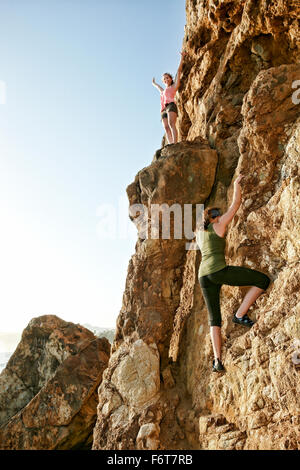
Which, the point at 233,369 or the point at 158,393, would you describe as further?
the point at 158,393

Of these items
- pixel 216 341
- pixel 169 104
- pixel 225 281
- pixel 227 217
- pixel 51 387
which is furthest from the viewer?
pixel 51 387

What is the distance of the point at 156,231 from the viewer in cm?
967

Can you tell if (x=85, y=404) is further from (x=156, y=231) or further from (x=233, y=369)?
(x=233, y=369)

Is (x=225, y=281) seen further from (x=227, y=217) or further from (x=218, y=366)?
(x=218, y=366)

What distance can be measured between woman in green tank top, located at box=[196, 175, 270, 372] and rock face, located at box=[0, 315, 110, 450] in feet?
28.5

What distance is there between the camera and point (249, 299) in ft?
22.5

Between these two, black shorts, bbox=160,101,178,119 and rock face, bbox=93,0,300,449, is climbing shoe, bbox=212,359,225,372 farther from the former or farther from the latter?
black shorts, bbox=160,101,178,119

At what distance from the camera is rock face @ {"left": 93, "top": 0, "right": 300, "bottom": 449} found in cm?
598

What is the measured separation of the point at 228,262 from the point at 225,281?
1.19 metres

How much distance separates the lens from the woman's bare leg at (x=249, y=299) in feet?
22.4

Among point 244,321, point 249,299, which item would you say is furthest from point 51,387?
point 249,299

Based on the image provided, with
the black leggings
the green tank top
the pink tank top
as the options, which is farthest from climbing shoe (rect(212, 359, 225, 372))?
the pink tank top

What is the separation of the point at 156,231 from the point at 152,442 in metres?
4.91

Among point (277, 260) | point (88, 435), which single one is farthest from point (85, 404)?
point (277, 260)
